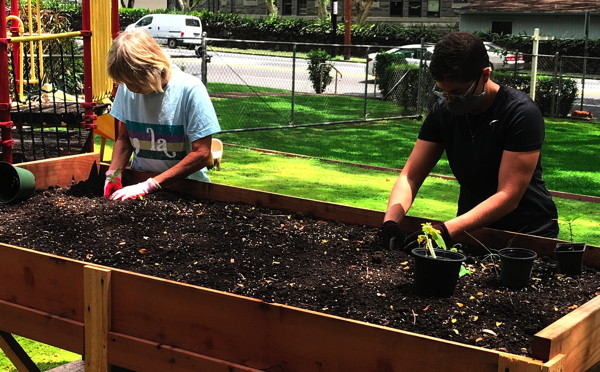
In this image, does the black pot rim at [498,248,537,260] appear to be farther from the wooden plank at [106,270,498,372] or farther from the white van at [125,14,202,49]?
the white van at [125,14,202,49]

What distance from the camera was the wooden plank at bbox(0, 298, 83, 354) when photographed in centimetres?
264

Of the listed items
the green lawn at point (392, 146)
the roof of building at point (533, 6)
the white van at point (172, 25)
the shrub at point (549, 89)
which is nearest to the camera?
the green lawn at point (392, 146)

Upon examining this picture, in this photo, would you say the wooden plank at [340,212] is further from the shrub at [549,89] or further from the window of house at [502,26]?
the window of house at [502,26]

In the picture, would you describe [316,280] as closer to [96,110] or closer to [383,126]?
[96,110]

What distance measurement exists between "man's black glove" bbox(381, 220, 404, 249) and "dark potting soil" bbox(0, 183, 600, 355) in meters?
0.04

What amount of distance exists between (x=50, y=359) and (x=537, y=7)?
40.9 metres

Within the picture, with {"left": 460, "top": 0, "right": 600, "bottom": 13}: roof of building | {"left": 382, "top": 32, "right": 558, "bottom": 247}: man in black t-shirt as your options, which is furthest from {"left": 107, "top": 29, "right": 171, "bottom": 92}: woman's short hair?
{"left": 460, "top": 0, "right": 600, "bottom": 13}: roof of building

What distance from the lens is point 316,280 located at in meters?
2.76

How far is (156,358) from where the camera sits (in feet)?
7.96

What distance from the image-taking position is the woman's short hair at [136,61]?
12.1 feet

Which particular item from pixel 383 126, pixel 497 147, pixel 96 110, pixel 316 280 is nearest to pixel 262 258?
pixel 316 280

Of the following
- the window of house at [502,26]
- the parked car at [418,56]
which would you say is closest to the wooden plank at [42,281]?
the parked car at [418,56]

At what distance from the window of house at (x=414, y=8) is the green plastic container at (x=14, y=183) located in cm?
4834

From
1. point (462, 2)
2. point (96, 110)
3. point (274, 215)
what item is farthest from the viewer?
point (462, 2)
